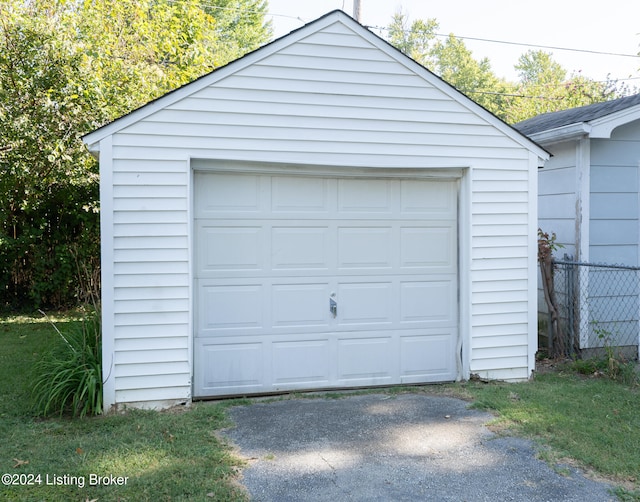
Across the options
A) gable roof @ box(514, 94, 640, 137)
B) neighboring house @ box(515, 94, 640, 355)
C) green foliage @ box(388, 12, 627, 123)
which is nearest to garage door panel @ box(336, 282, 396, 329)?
neighboring house @ box(515, 94, 640, 355)

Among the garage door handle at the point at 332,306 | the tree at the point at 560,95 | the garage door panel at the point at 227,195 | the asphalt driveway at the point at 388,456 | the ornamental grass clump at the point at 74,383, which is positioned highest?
the tree at the point at 560,95

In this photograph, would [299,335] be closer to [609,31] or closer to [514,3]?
[609,31]

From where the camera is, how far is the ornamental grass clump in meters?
5.54

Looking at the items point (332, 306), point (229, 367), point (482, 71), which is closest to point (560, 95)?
point (482, 71)

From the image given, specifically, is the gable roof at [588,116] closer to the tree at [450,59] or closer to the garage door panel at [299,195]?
the garage door panel at [299,195]

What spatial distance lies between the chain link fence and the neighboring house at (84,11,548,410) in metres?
1.34

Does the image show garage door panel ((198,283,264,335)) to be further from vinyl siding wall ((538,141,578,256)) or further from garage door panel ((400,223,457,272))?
vinyl siding wall ((538,141,578,256))

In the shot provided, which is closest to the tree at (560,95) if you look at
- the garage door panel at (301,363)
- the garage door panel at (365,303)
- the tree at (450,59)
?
the tree at (450,59)

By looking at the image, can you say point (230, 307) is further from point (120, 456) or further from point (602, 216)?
point (602, 216)

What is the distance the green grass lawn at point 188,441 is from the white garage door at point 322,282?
1.60ft

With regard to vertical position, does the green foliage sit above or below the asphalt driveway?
above

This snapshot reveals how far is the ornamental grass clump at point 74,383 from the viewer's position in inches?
218

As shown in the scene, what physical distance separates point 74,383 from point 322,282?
2.54 meters

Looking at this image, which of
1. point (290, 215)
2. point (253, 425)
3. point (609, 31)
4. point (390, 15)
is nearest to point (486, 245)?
point (290, 215)
